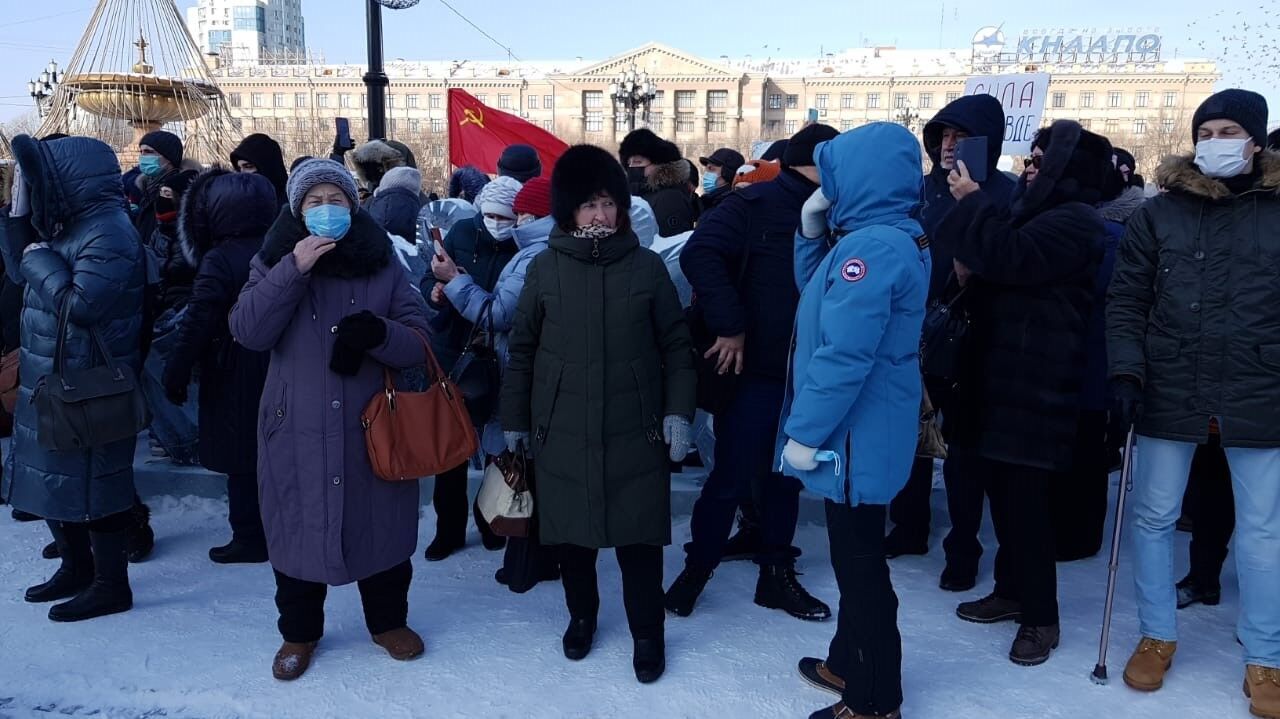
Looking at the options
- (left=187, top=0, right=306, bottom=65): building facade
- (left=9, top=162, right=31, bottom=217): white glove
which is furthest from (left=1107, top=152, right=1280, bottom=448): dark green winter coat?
(left=187, top=0, right=306, bottom=65): building facade

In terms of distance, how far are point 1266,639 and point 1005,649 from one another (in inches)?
31.9

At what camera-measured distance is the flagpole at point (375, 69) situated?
20.9ft

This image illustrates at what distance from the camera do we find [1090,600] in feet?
12.4

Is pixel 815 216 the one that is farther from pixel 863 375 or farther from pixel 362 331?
pixel 362 331

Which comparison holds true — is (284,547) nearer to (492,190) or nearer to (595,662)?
(595,662)

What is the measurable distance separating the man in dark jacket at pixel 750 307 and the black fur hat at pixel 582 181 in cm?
47

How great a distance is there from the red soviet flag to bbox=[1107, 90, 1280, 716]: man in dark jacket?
4.56 m

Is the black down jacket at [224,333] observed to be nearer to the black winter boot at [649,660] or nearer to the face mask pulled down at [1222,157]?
the black winter boot at [649,660]

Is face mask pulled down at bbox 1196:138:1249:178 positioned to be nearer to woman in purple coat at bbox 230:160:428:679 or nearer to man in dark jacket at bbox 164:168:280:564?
woman in purple coat at bbox 230:160:428:679

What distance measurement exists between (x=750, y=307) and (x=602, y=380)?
740mm

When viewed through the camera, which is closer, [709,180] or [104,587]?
[104,587]

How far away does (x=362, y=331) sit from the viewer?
9.47 ft

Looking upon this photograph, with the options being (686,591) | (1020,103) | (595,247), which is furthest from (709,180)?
(595,247)

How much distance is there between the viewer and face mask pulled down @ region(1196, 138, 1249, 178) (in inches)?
113
